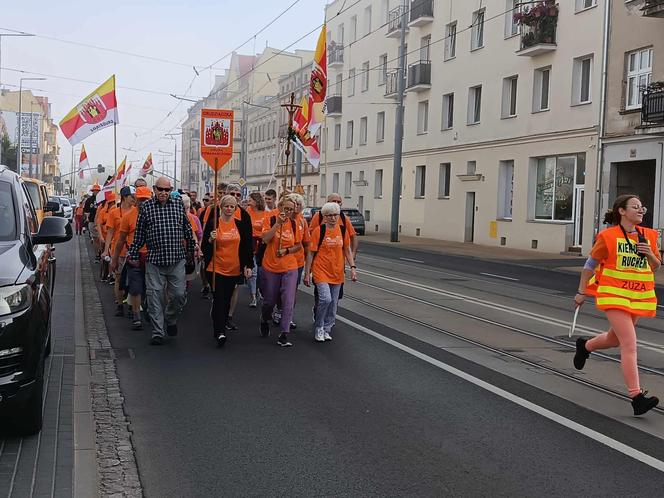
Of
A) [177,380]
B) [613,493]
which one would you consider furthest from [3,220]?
[613,493]

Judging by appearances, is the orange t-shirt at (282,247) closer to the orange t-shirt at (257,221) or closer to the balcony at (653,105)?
the orange t-shirt at (257,221)

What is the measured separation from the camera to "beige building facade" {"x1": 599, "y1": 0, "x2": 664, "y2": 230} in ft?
82.2

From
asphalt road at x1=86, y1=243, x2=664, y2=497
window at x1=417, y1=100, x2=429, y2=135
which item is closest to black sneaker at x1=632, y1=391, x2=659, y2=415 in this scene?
asphalt road at x1=86, y1=243, x2=664, y2=497

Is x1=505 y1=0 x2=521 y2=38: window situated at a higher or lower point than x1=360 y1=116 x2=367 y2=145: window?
higher

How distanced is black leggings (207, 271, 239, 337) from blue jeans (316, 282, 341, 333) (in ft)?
3.18

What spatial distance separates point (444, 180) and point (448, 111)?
328 centimetres

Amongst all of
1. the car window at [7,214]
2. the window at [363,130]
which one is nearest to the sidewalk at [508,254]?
the window at [363,130]

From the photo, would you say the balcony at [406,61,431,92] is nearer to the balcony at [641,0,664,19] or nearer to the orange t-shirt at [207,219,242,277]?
the balcony at [641,0,664,19]

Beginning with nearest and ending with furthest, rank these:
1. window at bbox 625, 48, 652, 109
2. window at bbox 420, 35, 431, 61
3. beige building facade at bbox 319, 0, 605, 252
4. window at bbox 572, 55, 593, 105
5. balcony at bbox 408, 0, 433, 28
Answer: window at bbox 625, 48, 652, 109, window at bbox 572, 55, 593, 105, beige building facade at bbox 319, 0, 605, 252, balcony at bbox 408, 0, 433, 28, window at bbox 420, 35, 431, 61

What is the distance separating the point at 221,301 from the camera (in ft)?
30.4

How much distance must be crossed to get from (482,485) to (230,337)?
219 inches

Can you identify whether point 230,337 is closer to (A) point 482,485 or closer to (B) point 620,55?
(A) point 482,485

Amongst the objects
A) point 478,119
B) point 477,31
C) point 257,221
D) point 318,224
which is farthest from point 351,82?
point 318,224

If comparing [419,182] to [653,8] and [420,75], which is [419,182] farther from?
[653,8]
